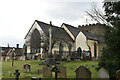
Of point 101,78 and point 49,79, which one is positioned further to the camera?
point 49,79

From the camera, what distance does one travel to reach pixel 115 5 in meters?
11.4

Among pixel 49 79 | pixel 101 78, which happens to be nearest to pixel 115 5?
pixel 101 78

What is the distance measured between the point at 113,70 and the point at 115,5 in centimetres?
363

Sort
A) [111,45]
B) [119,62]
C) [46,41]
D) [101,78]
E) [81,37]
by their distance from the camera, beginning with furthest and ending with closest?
1. [81,37]
2. [46,41]
3. [111,45]
4. [119,62]
5. [101,78]

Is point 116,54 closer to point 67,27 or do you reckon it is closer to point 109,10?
point 109,10

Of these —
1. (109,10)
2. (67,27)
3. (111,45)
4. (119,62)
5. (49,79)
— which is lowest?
(49,79)

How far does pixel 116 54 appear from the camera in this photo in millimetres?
10312

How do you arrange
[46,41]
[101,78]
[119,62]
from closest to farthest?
1. [101,78]
2. [119,62]
3. [46,41]

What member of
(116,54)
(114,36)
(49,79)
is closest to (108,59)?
(116,54)

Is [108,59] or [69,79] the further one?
[69,79]

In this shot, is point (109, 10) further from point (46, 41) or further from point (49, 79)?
point (46, 41)

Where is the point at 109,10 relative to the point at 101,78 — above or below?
above

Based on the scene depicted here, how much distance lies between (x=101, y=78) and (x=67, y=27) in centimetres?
3839

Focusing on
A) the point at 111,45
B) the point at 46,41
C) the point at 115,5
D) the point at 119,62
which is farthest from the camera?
the point at 46,41
